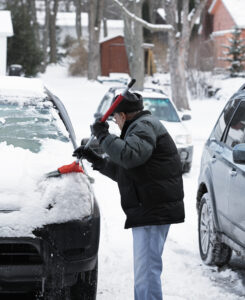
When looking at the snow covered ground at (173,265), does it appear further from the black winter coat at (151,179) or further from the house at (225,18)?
the house at (225,18)

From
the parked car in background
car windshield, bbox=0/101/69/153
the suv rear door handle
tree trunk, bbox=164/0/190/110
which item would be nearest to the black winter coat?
car windshield, bbox=0/101/69/153

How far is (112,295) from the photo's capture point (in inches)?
212

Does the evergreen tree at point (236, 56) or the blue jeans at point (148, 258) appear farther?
the evergreen tree at point (236, 56)

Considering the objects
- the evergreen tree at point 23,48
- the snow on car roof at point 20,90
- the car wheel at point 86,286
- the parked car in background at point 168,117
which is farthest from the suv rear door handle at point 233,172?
the evergreen tree at point 23,48

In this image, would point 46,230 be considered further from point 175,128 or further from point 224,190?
point 175,128

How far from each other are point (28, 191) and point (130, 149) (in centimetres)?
75

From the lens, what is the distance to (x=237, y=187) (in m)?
5.40

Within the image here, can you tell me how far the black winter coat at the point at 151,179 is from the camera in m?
4.23

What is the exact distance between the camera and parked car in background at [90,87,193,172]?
12500 mm

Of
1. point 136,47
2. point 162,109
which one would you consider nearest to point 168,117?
point 162,109

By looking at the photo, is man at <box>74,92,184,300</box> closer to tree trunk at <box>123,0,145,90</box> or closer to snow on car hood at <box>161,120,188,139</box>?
snow on car hood at <box>161,120,188,139</box>

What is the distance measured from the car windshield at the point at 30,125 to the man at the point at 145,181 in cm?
93

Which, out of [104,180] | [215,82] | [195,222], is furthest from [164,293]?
[215,82]

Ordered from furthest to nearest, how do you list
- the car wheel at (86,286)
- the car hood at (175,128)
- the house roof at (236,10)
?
the house roof at (236,10)
the car hood at (175,128)
the car wheel at (86,286)
